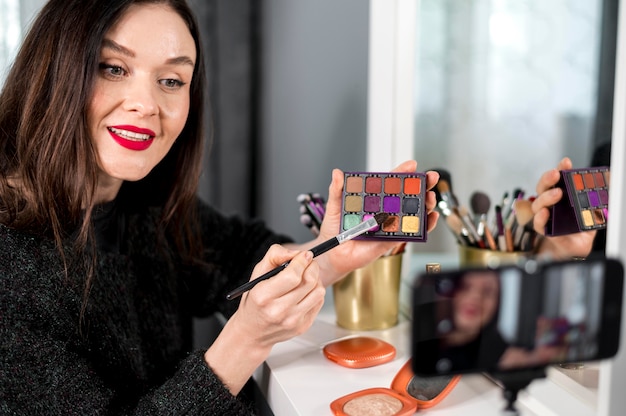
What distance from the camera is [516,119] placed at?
2.97 feet

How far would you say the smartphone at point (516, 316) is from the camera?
0.39 m

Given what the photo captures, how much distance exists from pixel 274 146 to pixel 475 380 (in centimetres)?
83

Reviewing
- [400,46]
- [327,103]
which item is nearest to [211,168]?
[327,103]

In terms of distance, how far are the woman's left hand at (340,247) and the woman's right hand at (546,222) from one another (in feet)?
0.38

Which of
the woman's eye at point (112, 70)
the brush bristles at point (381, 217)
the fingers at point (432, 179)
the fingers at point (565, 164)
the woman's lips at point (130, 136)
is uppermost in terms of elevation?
the woman's eye at point (112, 70)

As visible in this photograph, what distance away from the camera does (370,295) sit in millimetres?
840

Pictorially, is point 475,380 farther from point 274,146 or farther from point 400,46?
point 274,146

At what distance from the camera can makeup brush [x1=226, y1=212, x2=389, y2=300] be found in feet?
2.02

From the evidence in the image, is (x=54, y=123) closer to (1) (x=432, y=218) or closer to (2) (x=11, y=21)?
(1) (x=432, y=218)

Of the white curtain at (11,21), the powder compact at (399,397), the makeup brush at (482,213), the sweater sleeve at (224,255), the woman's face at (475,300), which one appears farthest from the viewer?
the white curtain at (11,21)

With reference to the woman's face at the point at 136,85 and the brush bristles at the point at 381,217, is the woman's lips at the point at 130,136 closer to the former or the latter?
the woman's face at the point at 136,85

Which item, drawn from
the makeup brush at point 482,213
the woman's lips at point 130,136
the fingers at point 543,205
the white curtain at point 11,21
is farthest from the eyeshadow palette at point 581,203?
the white curtain at point 11,21

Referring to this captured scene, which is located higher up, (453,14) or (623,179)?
(453,14)

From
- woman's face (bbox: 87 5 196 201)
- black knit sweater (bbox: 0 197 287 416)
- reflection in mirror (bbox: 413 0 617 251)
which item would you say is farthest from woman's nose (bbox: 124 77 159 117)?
reflection in mirror (bbox: 413 0 617 251)
